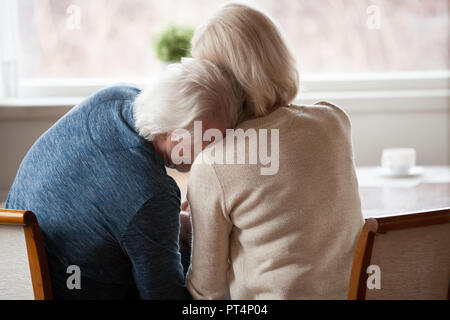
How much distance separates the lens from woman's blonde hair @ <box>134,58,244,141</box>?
110cm

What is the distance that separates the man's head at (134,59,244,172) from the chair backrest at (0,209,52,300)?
282 mm

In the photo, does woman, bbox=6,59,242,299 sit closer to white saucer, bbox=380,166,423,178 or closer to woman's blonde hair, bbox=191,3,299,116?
woman's blonde hair, bbox=191,3,299,116

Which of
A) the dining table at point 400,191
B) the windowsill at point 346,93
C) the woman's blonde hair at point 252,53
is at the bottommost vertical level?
the dining table at point 400,191

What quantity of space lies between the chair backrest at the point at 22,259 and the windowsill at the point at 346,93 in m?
1.51

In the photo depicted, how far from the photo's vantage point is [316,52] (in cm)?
281

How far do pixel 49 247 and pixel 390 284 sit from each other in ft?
2.33

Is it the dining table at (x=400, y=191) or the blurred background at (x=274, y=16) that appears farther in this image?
the blurred background at (x=274, y=16)

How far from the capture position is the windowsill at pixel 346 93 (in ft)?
8.41

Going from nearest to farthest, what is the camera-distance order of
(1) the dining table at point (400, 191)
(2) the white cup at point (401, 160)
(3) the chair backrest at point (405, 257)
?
(3) the chair backrest at point (405, 257)
(1) the dining table at point (400, 191)
(2) the white cup at point (401, 160)

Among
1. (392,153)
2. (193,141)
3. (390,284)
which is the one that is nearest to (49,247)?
(193,141)

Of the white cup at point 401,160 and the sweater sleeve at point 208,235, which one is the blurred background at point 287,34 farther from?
the sweater sleeve at point 208,235

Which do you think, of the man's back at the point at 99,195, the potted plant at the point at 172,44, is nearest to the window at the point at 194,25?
the potted plant at the point at 172,44

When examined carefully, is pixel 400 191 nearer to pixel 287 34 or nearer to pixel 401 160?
pixel 401 160
